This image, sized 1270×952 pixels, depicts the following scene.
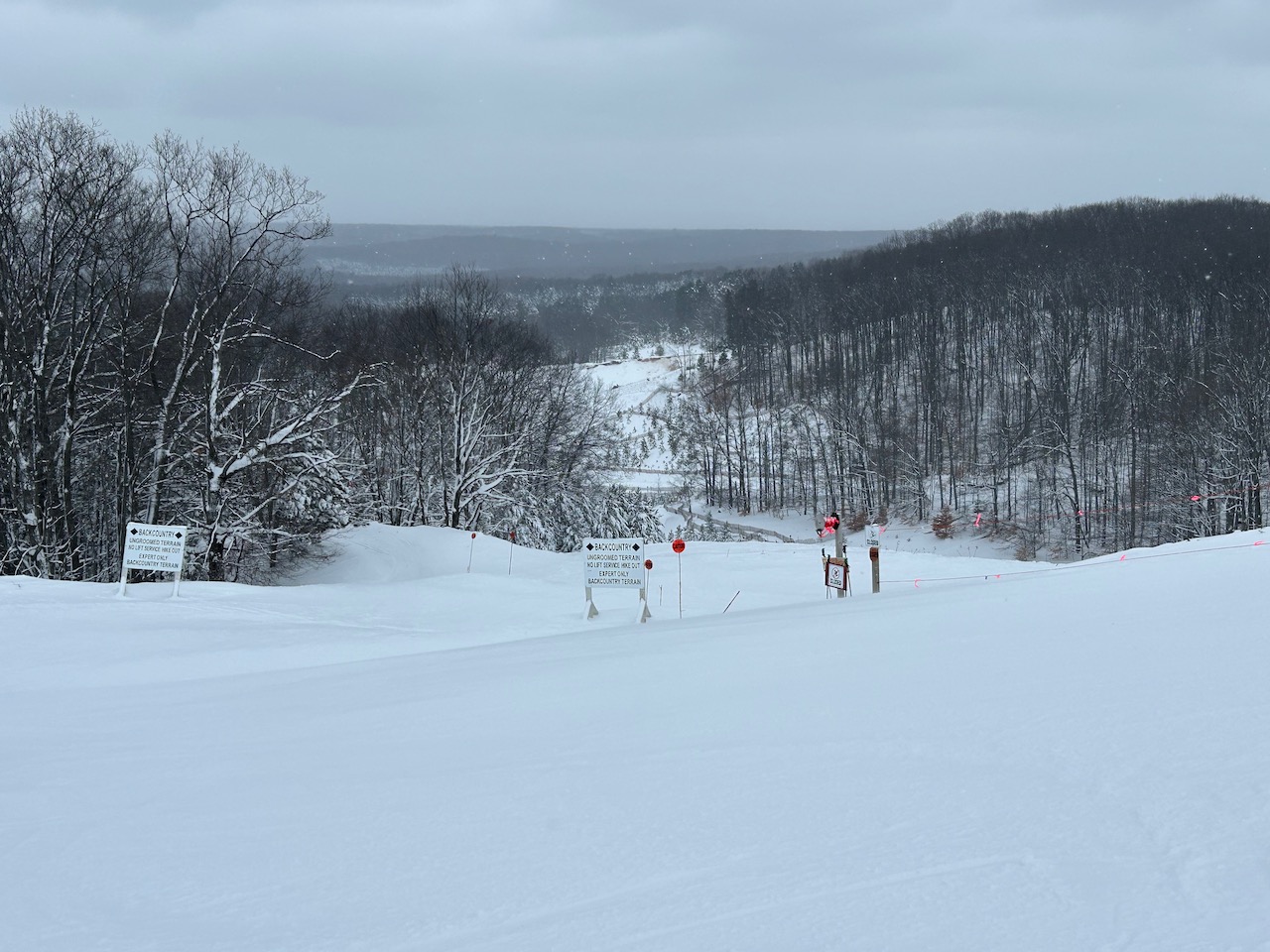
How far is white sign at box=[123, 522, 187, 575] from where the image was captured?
535 inches

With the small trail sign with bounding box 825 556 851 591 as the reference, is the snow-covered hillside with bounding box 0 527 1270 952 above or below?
above

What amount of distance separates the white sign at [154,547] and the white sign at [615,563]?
240 inches

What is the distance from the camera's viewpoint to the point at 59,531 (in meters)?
23.0

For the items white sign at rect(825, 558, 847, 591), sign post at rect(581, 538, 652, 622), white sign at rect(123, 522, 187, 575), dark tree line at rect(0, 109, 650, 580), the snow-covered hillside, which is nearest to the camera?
the snow-covered hillside

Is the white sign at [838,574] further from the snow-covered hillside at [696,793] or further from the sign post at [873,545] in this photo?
the snow-covered hillside at [696,793]

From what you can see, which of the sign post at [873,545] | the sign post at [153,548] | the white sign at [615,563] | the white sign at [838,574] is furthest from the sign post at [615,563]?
the sign post at [153,548]

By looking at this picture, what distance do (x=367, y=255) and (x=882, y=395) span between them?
217ft

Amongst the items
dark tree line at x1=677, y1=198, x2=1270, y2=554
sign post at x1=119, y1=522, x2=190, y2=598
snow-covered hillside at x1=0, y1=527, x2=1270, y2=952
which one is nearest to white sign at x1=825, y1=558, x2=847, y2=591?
snow-covered hillside at x1=0, y1=527, x2=1270, y2=952

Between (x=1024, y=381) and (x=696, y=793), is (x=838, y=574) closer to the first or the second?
(x=696, y=793)

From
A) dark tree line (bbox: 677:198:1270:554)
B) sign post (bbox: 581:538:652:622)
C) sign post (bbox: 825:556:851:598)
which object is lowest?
sign post (bbox: 825:556:851:598)

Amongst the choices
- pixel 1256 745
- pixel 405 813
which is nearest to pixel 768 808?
pixel 405 813

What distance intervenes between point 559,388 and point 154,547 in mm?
37791

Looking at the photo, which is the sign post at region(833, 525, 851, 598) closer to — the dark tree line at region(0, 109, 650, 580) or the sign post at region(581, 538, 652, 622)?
the sign post at region(581, 538, 652, 622)

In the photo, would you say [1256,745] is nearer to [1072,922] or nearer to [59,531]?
[1072,922]
